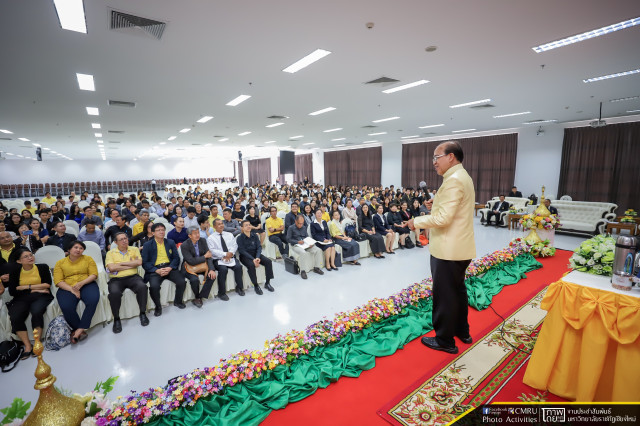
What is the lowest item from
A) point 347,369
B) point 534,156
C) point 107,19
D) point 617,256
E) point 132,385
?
point 132,385

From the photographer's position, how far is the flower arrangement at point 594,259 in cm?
231

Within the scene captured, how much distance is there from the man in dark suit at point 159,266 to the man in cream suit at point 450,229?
3394 mm

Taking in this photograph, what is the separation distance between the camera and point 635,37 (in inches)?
137

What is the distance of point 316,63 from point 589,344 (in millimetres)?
4308

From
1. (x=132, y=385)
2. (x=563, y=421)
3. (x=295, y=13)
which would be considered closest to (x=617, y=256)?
(x=563, y=421)

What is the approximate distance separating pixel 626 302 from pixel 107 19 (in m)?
5.04

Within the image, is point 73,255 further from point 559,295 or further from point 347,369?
point 559,295

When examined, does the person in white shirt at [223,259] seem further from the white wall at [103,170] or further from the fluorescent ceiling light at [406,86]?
the white wall at [103,170]

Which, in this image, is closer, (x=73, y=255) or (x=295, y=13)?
(x=295, y=13)

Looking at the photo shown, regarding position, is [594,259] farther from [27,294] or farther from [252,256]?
[27,294]

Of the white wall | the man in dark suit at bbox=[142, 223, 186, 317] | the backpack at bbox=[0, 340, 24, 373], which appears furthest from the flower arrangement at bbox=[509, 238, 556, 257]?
the white wall

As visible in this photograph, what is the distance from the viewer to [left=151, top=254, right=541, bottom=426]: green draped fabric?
6.73ft

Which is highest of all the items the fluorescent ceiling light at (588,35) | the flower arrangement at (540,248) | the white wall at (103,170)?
the fluorescent ceiling light at (588,35)

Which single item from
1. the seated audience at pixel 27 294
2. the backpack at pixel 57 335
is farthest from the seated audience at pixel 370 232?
the seated audience at pixel 27 294
